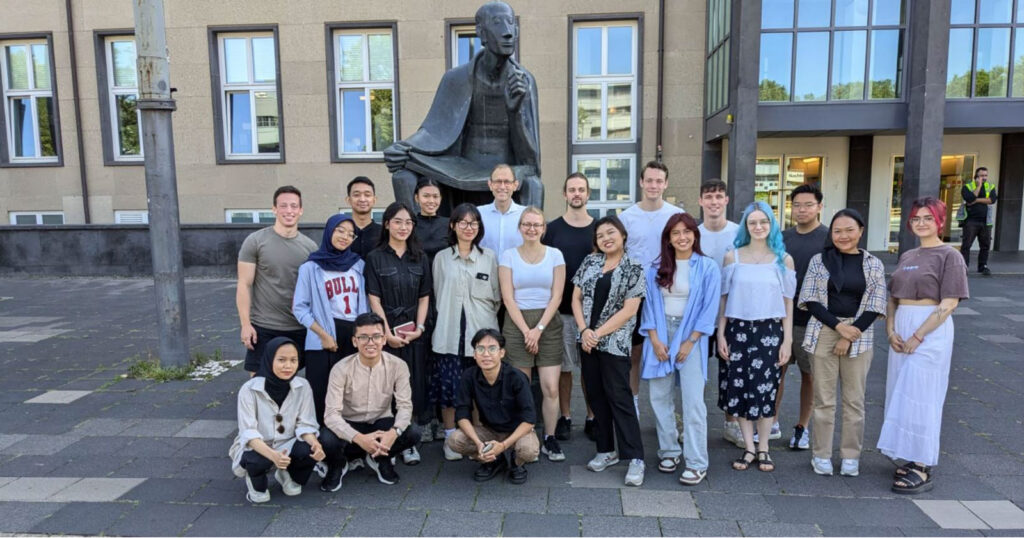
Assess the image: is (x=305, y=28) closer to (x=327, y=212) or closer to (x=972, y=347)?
(x=327, y=212)

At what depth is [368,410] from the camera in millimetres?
3627

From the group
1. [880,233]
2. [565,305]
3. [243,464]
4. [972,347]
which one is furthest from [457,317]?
[880,233]

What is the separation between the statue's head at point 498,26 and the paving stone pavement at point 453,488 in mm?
2905

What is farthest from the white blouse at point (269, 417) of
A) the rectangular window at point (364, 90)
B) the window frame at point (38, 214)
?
the window frame at point (38, 214)

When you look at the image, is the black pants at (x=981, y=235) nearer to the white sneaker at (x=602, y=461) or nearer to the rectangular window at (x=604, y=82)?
the rectangular window at (x=604, y=82)

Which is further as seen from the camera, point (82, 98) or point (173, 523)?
point (82, 98)

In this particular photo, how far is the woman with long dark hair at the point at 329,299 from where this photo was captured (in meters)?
3.84

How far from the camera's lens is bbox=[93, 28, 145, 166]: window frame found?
13641 mm

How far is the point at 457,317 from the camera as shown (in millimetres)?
3934

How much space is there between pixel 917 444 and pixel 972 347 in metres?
4.25

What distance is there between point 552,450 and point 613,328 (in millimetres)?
954

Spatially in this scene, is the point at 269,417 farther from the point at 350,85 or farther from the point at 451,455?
the point at 350,85

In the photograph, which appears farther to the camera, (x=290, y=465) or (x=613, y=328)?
(x=613, y=328)

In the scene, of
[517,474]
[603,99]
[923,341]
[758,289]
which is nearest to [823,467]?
[923,341]
